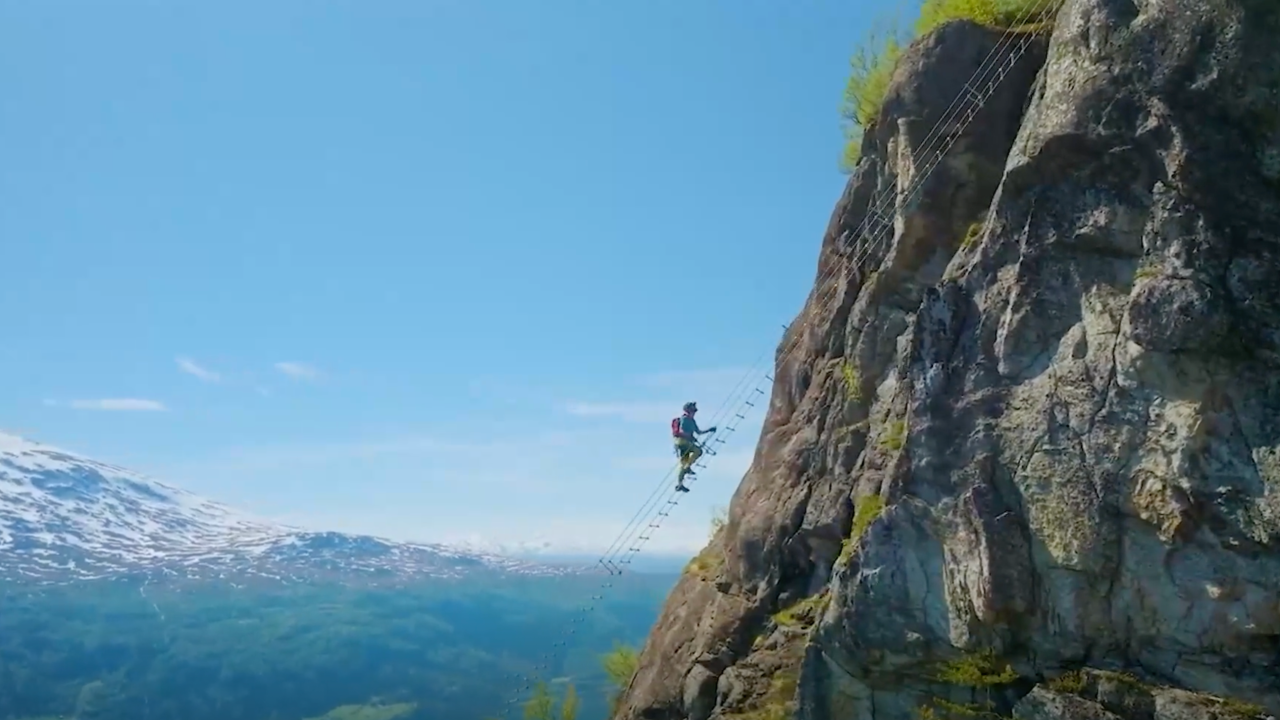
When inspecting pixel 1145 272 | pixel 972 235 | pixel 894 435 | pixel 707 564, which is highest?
pixel 972 235

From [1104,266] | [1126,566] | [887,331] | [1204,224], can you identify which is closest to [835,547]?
[887,331]

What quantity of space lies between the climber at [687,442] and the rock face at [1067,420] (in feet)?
29.0

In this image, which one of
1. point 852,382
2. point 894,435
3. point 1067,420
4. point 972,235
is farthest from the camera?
point 852,382

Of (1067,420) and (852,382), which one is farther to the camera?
(852,382)

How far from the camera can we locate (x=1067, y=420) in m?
18.5

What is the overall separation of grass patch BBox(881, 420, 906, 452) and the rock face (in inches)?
3.4

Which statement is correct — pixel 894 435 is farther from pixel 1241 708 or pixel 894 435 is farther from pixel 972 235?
pixel 1241 708

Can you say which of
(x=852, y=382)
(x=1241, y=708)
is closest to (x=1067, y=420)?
(x=1241, y=708)

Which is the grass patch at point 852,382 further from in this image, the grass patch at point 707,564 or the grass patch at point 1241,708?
the grass patch at point 1241,708

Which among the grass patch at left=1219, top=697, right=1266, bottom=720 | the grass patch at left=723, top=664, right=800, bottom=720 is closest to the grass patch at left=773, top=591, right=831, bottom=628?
the grass patch at left=723, top=664, right=800, bottom=720

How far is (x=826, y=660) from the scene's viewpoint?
21.2m

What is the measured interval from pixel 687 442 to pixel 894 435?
12.2 meters

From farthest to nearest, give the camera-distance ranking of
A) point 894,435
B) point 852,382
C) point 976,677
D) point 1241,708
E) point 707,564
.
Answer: point 707,564, point 852,382, point 894,435, point 976,677, point 1241,708

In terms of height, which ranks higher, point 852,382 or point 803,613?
point 852,382
